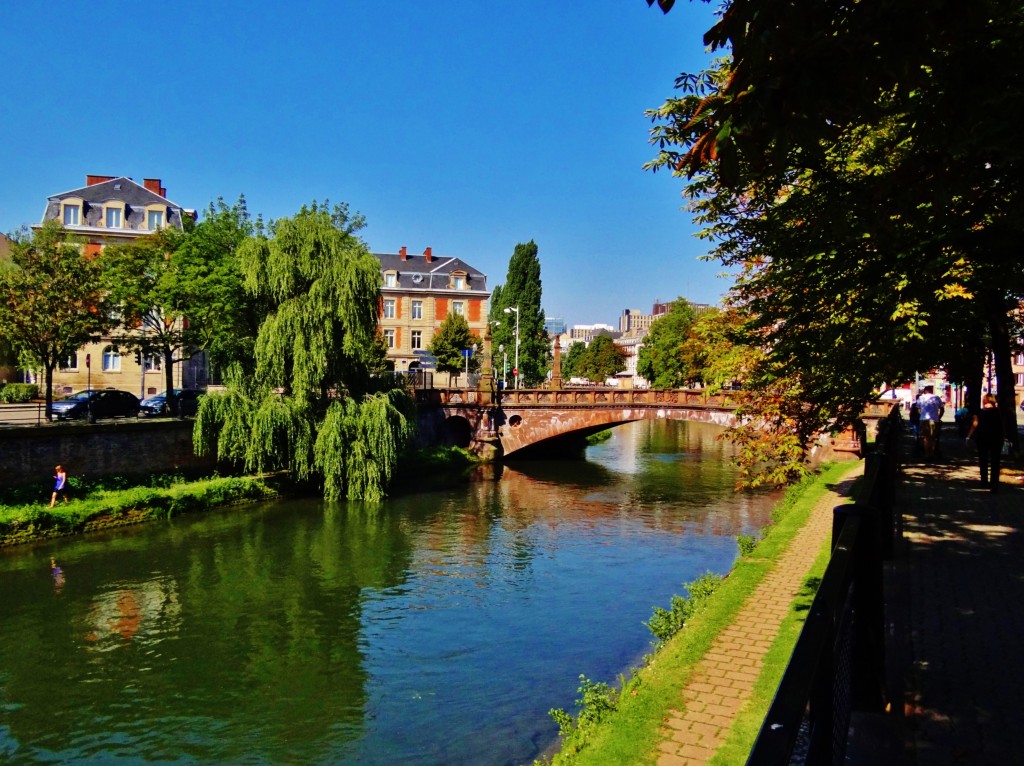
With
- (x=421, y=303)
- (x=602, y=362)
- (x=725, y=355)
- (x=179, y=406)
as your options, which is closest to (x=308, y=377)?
(x=179, y=406)

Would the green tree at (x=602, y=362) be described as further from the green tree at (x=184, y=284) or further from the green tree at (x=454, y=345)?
the green tree at (x=184, y=284)

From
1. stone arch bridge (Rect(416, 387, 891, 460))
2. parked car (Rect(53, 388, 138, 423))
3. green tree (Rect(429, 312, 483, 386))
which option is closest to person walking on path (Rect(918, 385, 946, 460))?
stone arch bridge (Rect(416, 387, 891, 460))

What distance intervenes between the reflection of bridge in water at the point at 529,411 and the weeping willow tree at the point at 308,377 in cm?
1390

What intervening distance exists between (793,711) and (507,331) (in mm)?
71877

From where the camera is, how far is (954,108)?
4656 mm

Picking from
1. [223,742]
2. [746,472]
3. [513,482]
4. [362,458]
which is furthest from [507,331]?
[223,742]

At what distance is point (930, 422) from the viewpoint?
2172 centimetres

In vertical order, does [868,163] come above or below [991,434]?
above

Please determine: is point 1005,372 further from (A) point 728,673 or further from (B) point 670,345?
(B) point 670,345

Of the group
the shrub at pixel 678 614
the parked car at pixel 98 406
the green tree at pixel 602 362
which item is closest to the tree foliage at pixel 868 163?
the shrub at pixel 678 614

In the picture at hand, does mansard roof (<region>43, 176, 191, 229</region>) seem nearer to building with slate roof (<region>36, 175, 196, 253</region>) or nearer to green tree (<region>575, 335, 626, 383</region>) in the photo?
building with slate roof (<region>36, 175, 196, 253</region>)

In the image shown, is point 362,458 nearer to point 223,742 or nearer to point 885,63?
point 223,742

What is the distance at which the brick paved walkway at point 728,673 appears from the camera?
22.6 feet

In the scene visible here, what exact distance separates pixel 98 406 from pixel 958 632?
3184 centimetres
